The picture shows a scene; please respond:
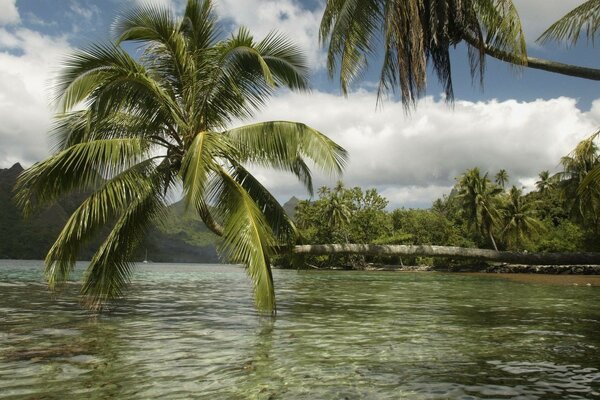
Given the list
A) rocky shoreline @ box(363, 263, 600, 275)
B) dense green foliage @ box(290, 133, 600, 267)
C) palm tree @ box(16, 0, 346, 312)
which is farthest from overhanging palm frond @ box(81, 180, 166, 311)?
rocky shoreline @ box(363, 263, 600, 275)

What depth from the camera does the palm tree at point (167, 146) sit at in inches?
352

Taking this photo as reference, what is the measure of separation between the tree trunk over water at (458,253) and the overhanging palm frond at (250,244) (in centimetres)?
189

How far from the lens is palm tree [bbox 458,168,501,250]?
52.4 m

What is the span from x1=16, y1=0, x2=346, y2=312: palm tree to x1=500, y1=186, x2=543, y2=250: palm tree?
48883 millimetres

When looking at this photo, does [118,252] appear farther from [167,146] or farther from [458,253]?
[458,253]

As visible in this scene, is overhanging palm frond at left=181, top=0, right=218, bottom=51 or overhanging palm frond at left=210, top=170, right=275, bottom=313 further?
overhanging palm frond at left=181, top=0, right=218, bottom=51

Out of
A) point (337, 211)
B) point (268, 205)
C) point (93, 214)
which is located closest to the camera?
point (93, 214)

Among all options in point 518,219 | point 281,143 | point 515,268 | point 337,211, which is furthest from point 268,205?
point 337,211

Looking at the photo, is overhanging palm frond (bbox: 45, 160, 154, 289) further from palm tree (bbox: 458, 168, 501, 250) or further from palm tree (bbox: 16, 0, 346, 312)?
palm tree (bbox: 458, 168, 501, 250)

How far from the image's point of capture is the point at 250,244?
8.32 meters

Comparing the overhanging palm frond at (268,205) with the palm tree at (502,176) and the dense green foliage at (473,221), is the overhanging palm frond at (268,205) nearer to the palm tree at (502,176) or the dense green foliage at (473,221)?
the dense green foliage at (473,221)

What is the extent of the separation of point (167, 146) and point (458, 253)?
6991 mm

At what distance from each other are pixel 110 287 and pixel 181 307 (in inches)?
167

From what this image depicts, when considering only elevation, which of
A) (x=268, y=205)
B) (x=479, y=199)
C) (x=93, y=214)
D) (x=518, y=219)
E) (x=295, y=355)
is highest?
(x=479, y=199)
